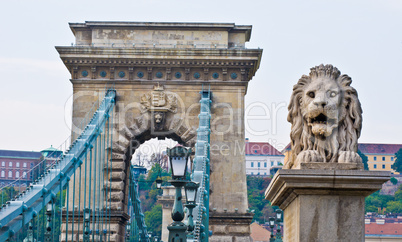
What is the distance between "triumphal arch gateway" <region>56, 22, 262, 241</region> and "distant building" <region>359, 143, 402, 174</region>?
151m

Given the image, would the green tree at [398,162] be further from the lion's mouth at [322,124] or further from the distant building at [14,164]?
the lion's mouth at [322,124]

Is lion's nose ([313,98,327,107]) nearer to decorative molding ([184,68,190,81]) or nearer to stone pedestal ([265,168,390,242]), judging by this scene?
stone pedestal ([265,168,390,242])

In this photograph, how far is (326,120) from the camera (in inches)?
368

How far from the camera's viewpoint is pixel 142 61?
32.9 m

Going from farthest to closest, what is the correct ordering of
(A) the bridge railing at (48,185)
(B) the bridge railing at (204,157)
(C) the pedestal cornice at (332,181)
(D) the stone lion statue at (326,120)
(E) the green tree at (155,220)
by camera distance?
1. (E) the green tree at (155,220)
2. (B) the bridge railing at (204,157)
3. (A) the bridge railing at (48,185)
4. (D) the stone lion statue at (326,120)
5. (C) the pedestal cornice at (332,181)

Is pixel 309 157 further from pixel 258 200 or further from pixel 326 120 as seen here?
pixel 258 200

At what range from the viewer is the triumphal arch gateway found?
1284 inches

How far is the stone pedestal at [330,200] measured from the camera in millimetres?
8836

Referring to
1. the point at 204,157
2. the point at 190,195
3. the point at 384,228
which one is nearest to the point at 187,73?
the point at 204,157

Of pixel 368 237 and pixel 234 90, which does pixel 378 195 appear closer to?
pixel 368 237

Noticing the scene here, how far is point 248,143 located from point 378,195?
121 ft

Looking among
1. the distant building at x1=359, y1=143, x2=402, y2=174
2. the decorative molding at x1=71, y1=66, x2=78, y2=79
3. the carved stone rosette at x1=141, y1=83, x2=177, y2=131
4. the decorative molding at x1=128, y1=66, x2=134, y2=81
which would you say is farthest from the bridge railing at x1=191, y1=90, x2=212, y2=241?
the distant building at x1=359, y1=143, x2=402, y2=174

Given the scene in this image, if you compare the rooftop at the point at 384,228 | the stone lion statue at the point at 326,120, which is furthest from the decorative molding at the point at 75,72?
the rooftop at the point at 384,228

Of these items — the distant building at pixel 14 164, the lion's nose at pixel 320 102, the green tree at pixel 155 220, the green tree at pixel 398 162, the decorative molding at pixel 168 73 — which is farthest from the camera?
the green tree at pixel 398 162
